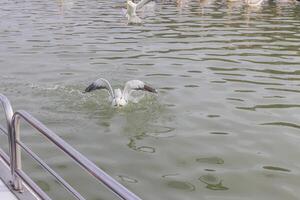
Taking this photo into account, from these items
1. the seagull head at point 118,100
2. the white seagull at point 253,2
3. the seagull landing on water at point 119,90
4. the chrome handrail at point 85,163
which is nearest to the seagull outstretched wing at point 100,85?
the seagull landing on water at point 119,90

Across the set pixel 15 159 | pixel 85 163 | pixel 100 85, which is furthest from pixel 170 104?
pixel 85 163

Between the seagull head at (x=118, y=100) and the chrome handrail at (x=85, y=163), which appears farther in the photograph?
the seagull head at (x=118, y=100)

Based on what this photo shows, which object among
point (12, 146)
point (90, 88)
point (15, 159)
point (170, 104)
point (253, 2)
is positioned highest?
point (12, 146)

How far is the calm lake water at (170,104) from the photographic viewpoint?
24.9 feet

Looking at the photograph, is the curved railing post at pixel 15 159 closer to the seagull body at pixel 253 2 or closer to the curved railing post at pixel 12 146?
the curved railing post at pixel 12 146

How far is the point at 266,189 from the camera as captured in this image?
7270mm

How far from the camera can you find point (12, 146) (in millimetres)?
4836

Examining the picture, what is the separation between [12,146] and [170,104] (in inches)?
246

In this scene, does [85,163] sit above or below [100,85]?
above

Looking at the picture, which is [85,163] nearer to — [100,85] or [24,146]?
[24,146]

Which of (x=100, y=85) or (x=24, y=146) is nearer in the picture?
(x=24, y=146)

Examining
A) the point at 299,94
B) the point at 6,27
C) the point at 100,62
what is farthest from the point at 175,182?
the point at 6,27

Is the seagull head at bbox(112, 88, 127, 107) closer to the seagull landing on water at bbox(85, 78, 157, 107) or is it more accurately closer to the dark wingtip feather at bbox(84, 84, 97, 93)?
the seagull landing on water at bbox(85, 78, 157, 107)

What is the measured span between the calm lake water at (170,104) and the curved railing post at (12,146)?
6.66ft
